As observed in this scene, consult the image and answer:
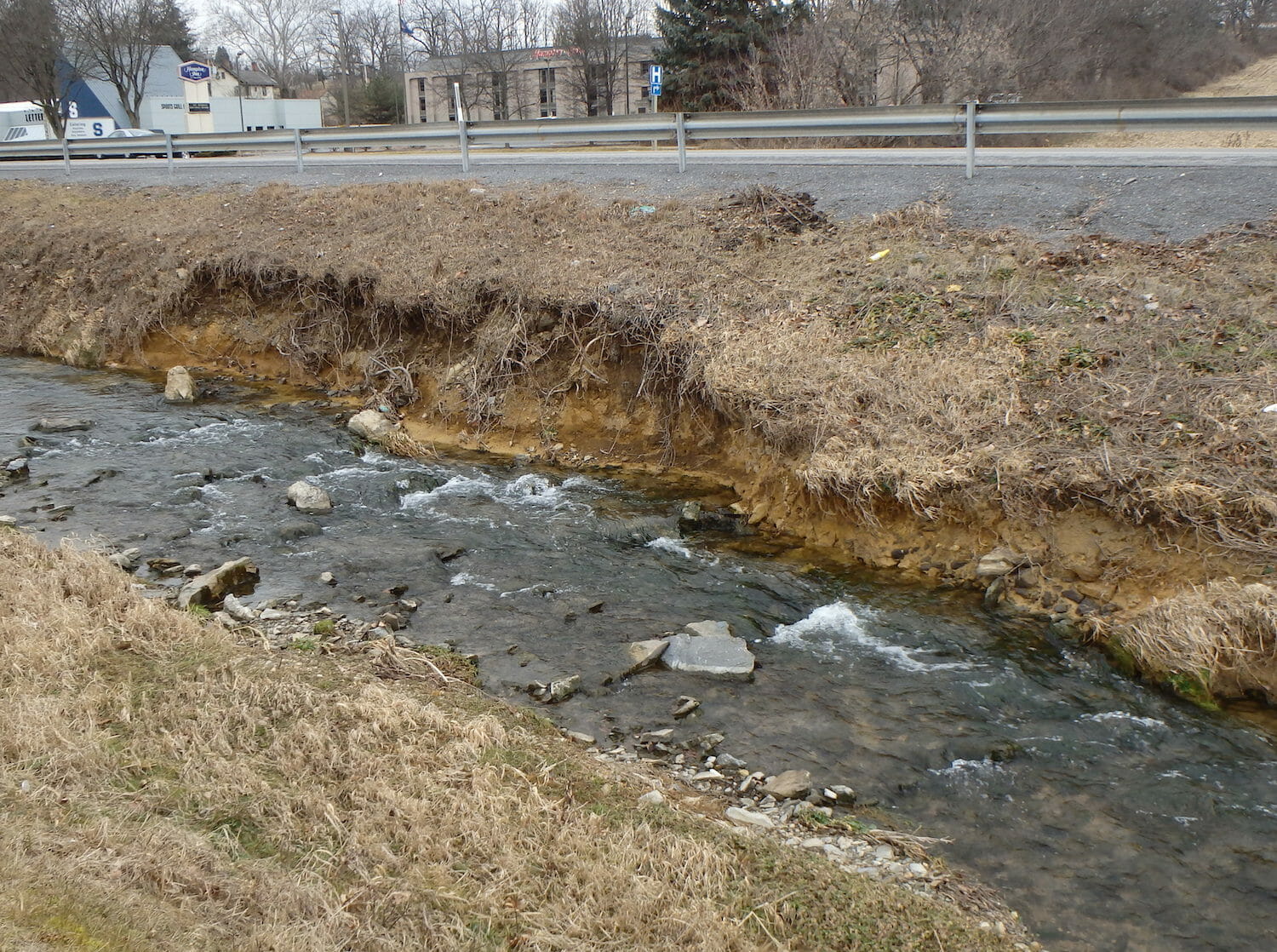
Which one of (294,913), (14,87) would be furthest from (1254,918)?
(14,87)

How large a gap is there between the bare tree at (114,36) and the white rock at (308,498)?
33941 mm

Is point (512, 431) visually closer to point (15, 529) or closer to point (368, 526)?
point (368, 526)

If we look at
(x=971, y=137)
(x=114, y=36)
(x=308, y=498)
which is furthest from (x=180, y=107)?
(x=308, y=498)

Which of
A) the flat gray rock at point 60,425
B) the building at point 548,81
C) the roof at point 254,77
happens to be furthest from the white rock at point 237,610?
the roof at point 254,77

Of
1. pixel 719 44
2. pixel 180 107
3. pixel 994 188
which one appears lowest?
pixel 994 188

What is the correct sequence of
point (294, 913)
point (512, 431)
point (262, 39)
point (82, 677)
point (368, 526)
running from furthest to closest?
1. point (262, 39)
2. point (512, 431)
3. point (368, 526)
4. point (82, 677)
5. point (294, 913)

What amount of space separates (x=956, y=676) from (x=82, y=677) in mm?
5182

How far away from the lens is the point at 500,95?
170 feet

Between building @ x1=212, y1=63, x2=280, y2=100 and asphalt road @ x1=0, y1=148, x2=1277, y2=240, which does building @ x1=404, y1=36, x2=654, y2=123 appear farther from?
asphalt road @ x1=0, y1=148, x2=1277, y2=240

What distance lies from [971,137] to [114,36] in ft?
113

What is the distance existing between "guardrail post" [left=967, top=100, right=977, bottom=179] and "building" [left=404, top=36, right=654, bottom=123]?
36.7 metres

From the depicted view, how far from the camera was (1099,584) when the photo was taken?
7.25 meters

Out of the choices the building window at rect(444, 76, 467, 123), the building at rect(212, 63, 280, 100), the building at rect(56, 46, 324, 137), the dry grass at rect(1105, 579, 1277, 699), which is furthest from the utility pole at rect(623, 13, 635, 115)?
the dry grass at rect(1105, 579, 1277, 699)

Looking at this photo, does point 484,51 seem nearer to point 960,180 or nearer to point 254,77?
point 254,77
